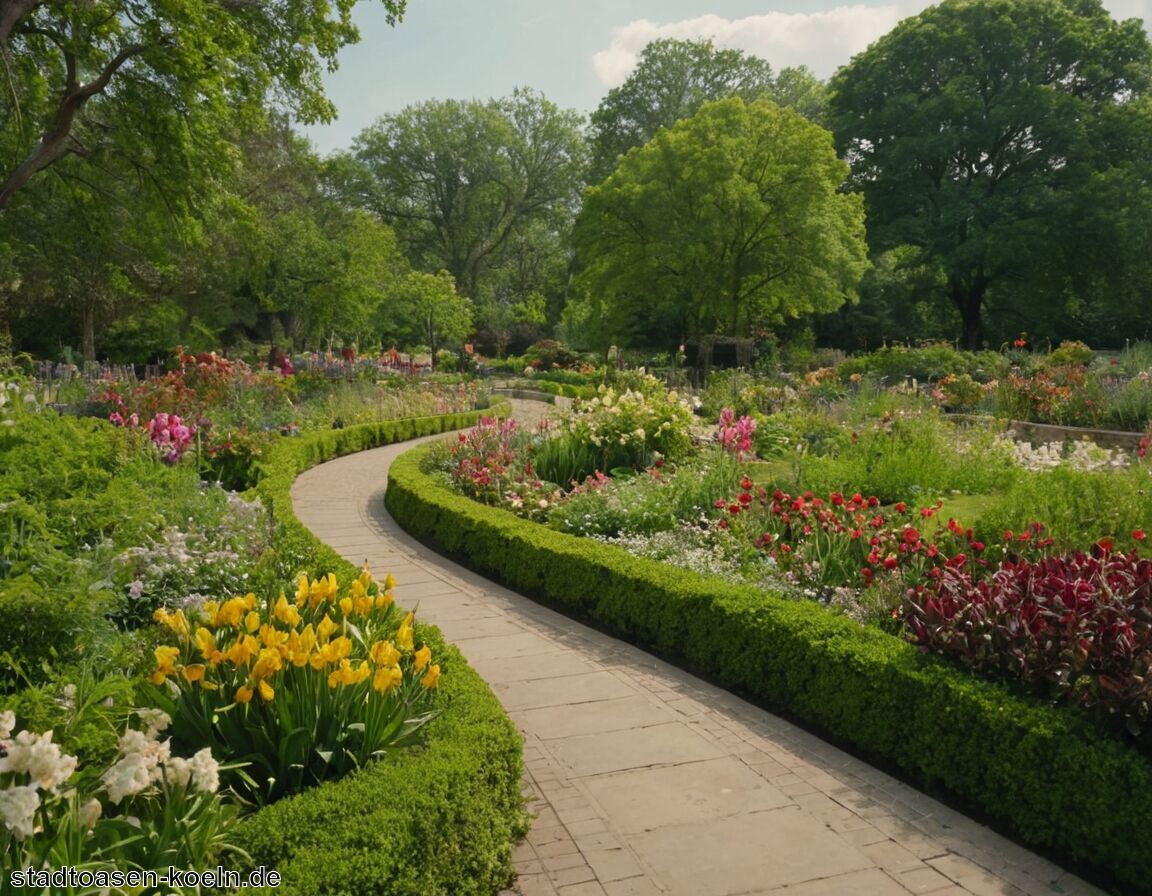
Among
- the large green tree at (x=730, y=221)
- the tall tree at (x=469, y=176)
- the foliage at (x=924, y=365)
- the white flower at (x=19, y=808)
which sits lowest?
the white flower at (x=19, y=808)

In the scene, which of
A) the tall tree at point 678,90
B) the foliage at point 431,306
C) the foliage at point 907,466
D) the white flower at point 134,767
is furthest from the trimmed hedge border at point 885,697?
the tall tree at point 678,90

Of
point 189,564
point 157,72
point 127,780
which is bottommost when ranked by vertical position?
point 189,564

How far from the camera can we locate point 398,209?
1928 inches

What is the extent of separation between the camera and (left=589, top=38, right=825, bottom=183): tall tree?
38719 millimetres

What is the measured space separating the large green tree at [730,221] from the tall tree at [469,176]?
75.9 ft

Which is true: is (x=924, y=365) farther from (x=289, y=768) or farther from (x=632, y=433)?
(x=289, y=768)

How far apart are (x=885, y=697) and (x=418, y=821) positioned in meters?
2.28

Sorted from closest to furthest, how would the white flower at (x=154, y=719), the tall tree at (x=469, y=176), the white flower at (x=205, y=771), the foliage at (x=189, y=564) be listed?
the white flower at (x=205, y=771) < the white flower at (x=154, y=719) < the foliage at (x=189, y=564) < the tall tree at (x=469, y=176)

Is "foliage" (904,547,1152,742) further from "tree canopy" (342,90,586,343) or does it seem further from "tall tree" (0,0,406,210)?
"tree canopy" (342,90,586,343)

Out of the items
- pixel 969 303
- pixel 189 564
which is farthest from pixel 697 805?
pixel 969 303

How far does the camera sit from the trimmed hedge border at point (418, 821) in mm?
2465

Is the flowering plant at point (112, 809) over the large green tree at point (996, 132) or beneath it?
beneath

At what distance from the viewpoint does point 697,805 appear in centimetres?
349

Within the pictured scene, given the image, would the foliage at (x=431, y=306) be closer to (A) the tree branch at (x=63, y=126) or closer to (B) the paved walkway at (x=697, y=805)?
(A) the tree branch at (x=63, y=126)
